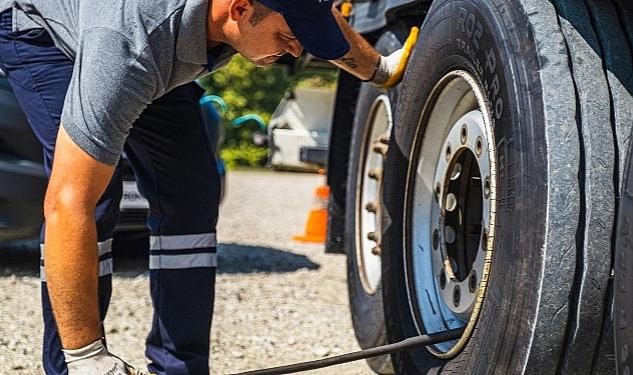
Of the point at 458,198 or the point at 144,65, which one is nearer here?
the point at 144,65

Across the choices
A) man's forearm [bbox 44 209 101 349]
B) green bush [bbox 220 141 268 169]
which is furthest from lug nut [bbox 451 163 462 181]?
green bush [bbox 220 141 268 169]

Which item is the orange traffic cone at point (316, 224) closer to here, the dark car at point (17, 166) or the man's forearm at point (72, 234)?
the dark car at point (17, 166)

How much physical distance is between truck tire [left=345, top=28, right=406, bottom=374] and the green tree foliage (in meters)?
16.5

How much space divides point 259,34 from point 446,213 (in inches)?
30.4

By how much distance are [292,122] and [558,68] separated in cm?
430

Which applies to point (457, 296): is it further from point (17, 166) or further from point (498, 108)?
point (17, 166)

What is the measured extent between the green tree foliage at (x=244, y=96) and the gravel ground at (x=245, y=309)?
1328 centimetres

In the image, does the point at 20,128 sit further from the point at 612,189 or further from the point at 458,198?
the point at 612,189

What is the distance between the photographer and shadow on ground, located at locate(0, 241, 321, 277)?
16.4 feet

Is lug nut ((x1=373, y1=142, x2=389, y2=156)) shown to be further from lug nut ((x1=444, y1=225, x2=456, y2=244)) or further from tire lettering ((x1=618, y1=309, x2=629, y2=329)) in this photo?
tire lettering ((x1=618, y1=309, x2=629, y2=329))

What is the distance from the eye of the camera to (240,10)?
212cm

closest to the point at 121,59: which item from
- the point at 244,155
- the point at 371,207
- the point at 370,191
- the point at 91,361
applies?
the point at 91,361

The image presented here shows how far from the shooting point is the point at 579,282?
A: 178 centimetres

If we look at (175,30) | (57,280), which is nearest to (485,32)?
(175,30)
